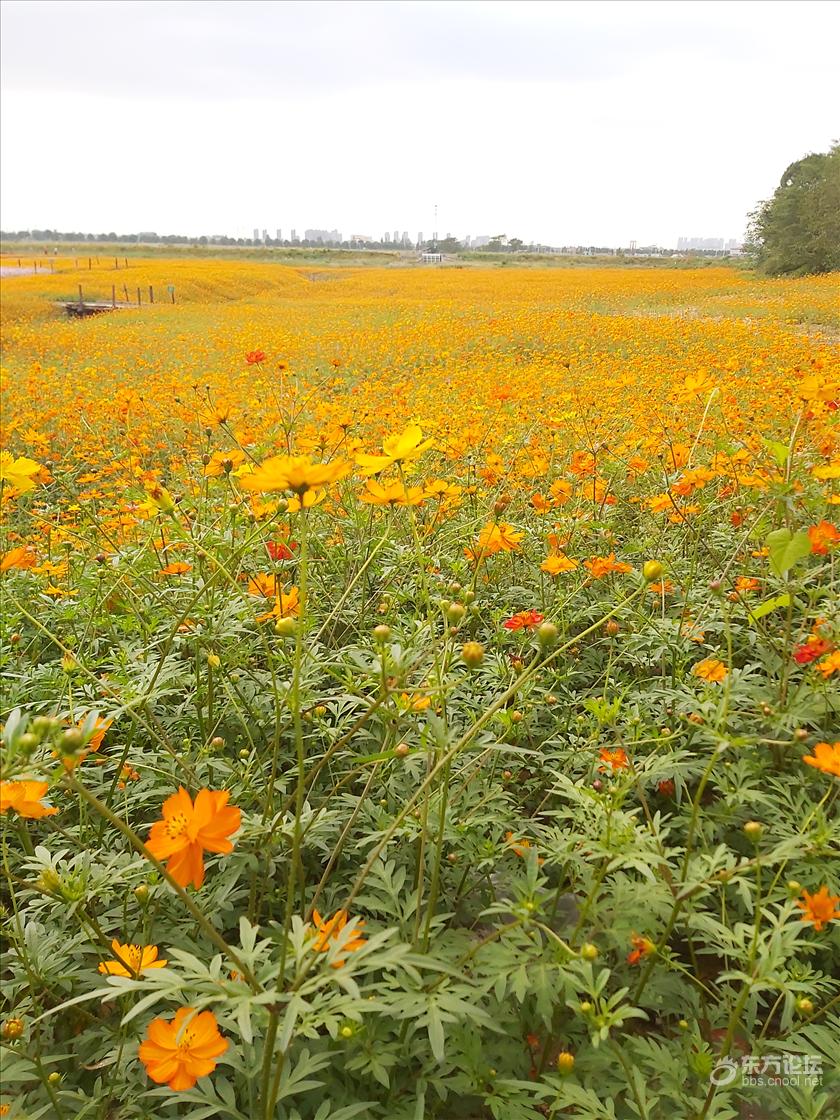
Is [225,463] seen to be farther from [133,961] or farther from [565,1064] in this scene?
[565,1064]

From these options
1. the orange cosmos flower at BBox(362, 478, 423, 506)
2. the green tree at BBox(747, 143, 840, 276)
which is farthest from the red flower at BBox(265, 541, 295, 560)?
the green tree at BBox(747, 143, 840, 276)

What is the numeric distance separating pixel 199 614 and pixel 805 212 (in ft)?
57.7

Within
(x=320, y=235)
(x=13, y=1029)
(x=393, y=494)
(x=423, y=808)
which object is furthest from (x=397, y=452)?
(x=320, y=235)

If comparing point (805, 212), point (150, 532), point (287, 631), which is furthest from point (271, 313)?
point (287, 631)

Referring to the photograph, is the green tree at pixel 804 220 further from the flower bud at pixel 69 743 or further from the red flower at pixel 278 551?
the flower bud at pixel 69 743

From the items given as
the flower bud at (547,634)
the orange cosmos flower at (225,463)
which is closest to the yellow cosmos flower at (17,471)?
the orange cosmos flower at (225,463)

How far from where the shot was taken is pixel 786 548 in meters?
1.07

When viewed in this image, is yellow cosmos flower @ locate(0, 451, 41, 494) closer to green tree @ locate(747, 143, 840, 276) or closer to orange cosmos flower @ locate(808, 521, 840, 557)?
orange cosmos flower @ locate(808, 521, 840, 557)

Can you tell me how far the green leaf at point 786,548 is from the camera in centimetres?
104

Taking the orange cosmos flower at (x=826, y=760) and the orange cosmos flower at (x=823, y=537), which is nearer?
the orange cosmos flower at (x=826, y=760)

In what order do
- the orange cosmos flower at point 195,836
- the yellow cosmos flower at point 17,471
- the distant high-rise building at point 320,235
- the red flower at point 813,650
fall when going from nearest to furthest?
1. the orange cosmos flower at point 195,836
2. the yellow cosmos flower at point 17,471
3. the red flower at point 813,650
4. the distant high-rise building at point 320,235

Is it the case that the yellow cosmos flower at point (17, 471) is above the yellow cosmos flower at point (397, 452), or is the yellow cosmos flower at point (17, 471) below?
below

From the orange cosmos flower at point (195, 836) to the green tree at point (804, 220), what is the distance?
1631cm

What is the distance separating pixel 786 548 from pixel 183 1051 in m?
1.12
